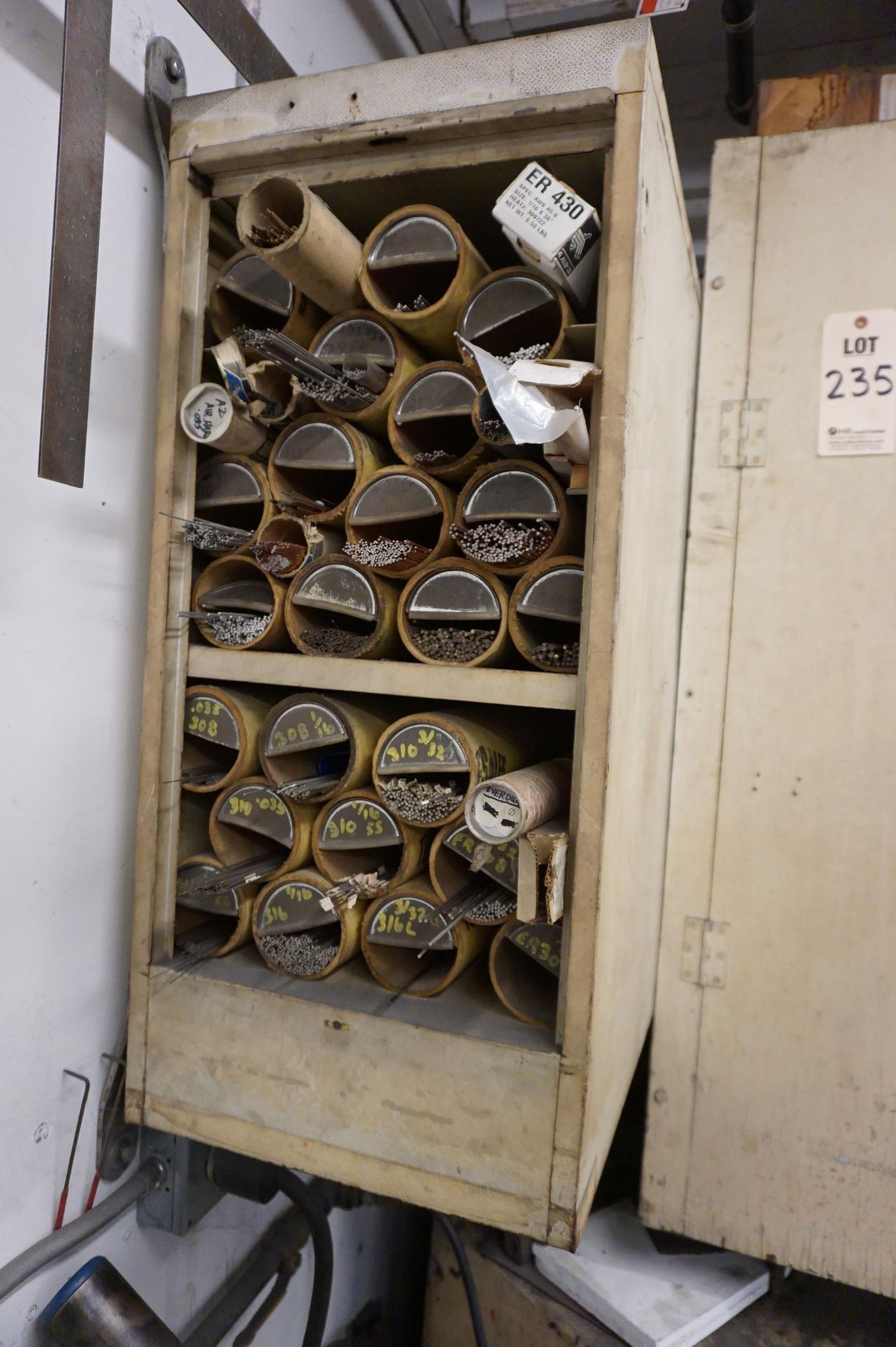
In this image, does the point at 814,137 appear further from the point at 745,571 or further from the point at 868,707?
the point at 868,707

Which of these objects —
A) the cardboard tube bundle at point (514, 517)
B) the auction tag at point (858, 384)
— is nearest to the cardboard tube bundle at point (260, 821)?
the cardboard tube bundle at point (514, 517)

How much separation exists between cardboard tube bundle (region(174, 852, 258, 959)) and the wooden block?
132cm

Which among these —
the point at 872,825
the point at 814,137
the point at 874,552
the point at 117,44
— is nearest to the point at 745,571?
the point at 874,552

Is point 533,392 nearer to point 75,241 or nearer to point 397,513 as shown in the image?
point 397,513

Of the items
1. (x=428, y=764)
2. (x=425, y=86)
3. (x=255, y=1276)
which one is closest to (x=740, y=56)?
(x=425, y=86)

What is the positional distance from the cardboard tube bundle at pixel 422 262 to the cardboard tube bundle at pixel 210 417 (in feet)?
0.67

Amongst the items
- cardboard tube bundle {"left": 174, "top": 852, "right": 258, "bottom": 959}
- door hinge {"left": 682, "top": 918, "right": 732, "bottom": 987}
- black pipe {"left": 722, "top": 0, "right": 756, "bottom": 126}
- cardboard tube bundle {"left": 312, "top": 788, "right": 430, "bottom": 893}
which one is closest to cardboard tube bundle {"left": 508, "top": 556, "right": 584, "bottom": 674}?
cardboard tube bundle {"left": 312, "top": 788, "right": 430, "bottom": 893}

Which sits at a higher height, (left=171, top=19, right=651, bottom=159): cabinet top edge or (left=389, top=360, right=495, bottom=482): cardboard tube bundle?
(left=171, top=19, right=651, bottom=159): cabinet top edge

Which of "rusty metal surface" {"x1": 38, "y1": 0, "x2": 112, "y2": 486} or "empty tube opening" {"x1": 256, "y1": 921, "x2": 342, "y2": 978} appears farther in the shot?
"empty tube opening" {"x1": 256, "y1": 921, "x2": 342, "y2": 978}

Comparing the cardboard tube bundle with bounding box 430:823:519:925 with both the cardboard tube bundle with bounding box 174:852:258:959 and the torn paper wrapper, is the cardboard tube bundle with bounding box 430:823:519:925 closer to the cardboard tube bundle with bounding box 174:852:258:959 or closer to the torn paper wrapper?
the cardboard tube bundle with bounding box 174:852:258:959

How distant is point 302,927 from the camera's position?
92 cm

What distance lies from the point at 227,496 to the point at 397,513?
230mm

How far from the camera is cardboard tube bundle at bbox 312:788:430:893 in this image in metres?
0.91

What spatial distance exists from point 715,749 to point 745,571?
27 cm
